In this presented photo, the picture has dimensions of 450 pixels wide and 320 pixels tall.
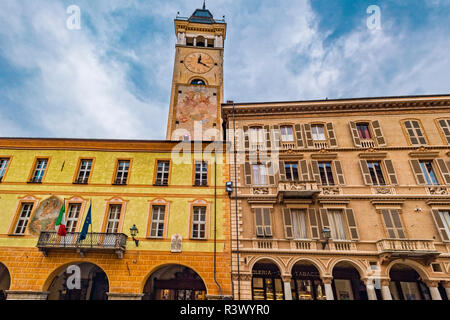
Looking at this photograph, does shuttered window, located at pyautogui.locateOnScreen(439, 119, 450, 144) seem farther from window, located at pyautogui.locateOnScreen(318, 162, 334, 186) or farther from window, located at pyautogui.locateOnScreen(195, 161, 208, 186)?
window, located at pyautogui.locateOnScreen(195, 161, 208, 186)

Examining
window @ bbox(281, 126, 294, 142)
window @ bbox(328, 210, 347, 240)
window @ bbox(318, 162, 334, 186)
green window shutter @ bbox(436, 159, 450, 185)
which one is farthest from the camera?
window @ bbox(281, 126, 294, 142)

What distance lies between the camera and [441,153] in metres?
19.6

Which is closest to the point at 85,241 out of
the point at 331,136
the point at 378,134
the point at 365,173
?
the point at 331,136

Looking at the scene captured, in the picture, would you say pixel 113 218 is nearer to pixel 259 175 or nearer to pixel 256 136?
pixel 259 175

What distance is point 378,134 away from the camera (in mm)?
20656

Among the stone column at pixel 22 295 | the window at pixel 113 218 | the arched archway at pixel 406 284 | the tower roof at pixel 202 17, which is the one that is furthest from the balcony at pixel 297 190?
the tower roof at pixel 202 17

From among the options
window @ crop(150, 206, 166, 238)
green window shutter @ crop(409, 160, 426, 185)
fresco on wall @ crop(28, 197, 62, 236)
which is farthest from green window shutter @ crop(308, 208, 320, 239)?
fresco on wall @ crop(28, 197, 62, 236)

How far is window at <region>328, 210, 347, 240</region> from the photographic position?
17.6m

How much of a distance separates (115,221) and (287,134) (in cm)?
1501

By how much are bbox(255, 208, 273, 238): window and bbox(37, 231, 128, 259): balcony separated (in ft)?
29.7

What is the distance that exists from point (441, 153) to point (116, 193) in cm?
2488

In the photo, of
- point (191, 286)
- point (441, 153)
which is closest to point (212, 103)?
point (191, 286)
